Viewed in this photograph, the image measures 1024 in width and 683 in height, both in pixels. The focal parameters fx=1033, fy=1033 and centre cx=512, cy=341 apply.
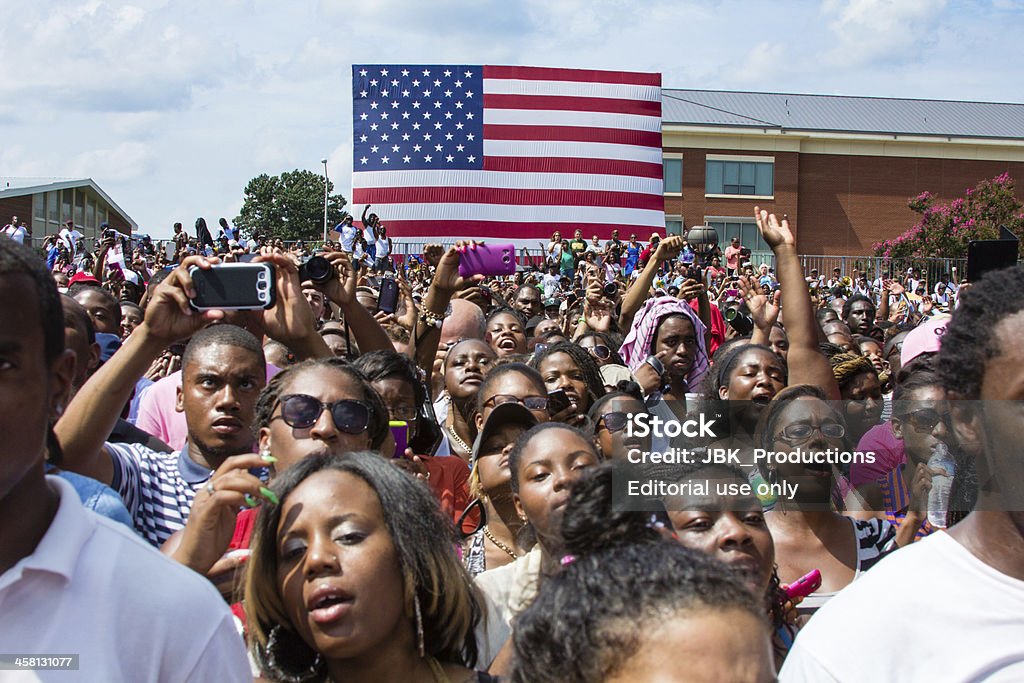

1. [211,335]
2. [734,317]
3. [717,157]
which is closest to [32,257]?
[211,335]

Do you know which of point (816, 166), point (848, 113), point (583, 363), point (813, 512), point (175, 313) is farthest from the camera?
point (848, 113)

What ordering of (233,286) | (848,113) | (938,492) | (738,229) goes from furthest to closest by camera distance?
1. (848,113)
2. (738,229)
3. (938,492)
4. (233,286)

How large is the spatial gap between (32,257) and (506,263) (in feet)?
20.1

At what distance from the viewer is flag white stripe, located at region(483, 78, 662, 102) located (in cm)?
1695

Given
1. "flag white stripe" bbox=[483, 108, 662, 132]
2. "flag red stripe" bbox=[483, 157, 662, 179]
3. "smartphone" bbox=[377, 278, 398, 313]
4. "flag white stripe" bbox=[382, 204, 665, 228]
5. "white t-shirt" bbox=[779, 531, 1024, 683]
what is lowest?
"white t-shirt" bbox=[779, 531, 1024, 683]

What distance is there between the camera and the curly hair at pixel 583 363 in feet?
16.9

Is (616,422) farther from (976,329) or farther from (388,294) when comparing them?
(976,329)

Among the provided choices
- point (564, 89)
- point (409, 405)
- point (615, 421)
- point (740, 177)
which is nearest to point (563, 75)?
point (564, 89)

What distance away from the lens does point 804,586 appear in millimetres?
3115

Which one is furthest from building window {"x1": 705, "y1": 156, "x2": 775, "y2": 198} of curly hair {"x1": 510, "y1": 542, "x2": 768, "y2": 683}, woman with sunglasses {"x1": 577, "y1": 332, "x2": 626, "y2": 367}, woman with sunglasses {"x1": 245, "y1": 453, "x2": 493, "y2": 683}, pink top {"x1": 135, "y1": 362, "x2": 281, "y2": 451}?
curly hair {"x1": 510, "y1": 542, "x2": 768, "y2": 683}

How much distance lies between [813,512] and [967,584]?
1858mm

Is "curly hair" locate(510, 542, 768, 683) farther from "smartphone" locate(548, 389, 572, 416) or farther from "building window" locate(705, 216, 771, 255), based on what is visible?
"building window" locate(705, 216, 771, 255)

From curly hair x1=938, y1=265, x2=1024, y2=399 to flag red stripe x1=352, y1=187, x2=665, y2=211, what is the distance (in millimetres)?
14918

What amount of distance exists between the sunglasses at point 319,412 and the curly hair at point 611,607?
1.56 meters
